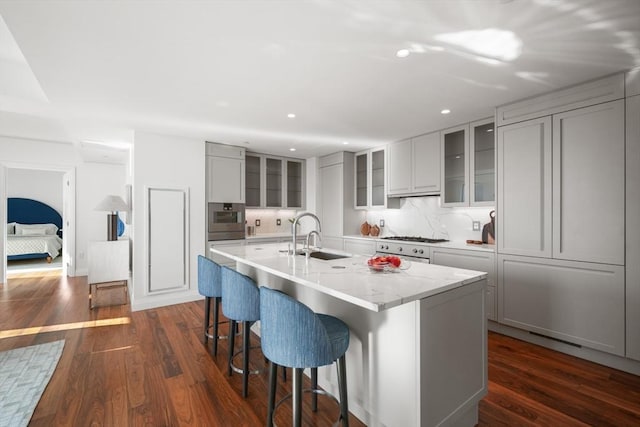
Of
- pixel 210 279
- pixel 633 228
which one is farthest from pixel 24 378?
pixel 633 228

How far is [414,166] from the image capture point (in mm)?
4211

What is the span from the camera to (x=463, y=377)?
1.68m

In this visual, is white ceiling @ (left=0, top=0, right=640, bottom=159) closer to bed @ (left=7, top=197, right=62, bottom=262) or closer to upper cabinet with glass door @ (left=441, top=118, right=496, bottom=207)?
upper cabinet with glass door @ (left=441, top=118, right=496, bottom=207)

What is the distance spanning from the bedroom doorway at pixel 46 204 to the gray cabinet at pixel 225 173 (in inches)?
129

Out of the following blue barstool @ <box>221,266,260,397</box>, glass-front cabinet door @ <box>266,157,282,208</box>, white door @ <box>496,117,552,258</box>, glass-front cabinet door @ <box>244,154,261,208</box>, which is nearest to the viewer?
blue barstool @ <box>221,266,260,397</box>

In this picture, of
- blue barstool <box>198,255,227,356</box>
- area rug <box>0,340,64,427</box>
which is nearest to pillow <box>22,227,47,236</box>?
area rug <box>0,340,64,427</box>

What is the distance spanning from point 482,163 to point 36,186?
35.5 feet

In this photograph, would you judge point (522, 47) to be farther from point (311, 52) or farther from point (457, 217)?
point (457, 217)

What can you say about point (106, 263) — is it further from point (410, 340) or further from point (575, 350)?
point (575, 350)

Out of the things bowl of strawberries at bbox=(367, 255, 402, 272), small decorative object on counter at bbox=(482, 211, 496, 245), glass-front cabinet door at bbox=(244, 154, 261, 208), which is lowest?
bowl of strawberries at bbox=(367, 255, 402, 272)

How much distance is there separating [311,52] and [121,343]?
3175 millimetres

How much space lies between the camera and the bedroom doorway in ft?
18.7

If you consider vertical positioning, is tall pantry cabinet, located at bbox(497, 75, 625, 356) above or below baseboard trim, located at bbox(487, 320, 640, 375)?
above

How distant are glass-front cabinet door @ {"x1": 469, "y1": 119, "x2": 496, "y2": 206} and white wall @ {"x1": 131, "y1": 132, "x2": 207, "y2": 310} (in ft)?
12.1
